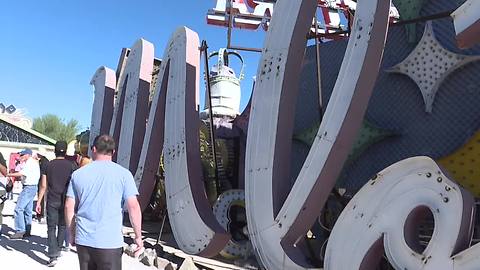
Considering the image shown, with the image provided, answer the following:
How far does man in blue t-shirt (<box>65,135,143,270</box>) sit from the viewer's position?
3721 millimetres

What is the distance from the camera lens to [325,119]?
4.44 metres

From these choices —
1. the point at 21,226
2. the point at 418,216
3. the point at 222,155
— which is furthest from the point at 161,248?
the point at 418,216

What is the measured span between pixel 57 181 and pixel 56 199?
236 millimetres

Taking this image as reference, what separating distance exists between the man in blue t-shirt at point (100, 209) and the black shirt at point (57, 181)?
279 cm

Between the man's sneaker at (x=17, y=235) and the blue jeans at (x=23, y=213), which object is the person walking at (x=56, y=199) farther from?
the man's sneaker at (x=17, y=235)

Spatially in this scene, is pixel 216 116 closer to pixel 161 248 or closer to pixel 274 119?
pixel 161 248

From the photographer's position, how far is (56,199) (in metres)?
6.50

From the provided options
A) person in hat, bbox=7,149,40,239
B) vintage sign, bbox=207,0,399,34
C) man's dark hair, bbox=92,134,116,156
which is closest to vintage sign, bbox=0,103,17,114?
vintage sign, bbox=207,0,399,34

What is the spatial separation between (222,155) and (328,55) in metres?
2.37

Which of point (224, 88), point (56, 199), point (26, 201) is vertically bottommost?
point (26, 201)

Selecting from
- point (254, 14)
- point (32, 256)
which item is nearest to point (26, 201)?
point (32, 256)

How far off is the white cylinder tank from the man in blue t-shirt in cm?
704

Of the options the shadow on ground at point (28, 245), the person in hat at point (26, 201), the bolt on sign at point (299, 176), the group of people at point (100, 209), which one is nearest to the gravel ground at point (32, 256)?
the shadow on ground at point (28, 245)

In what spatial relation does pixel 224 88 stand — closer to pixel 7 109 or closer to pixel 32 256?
pixel 32 256
